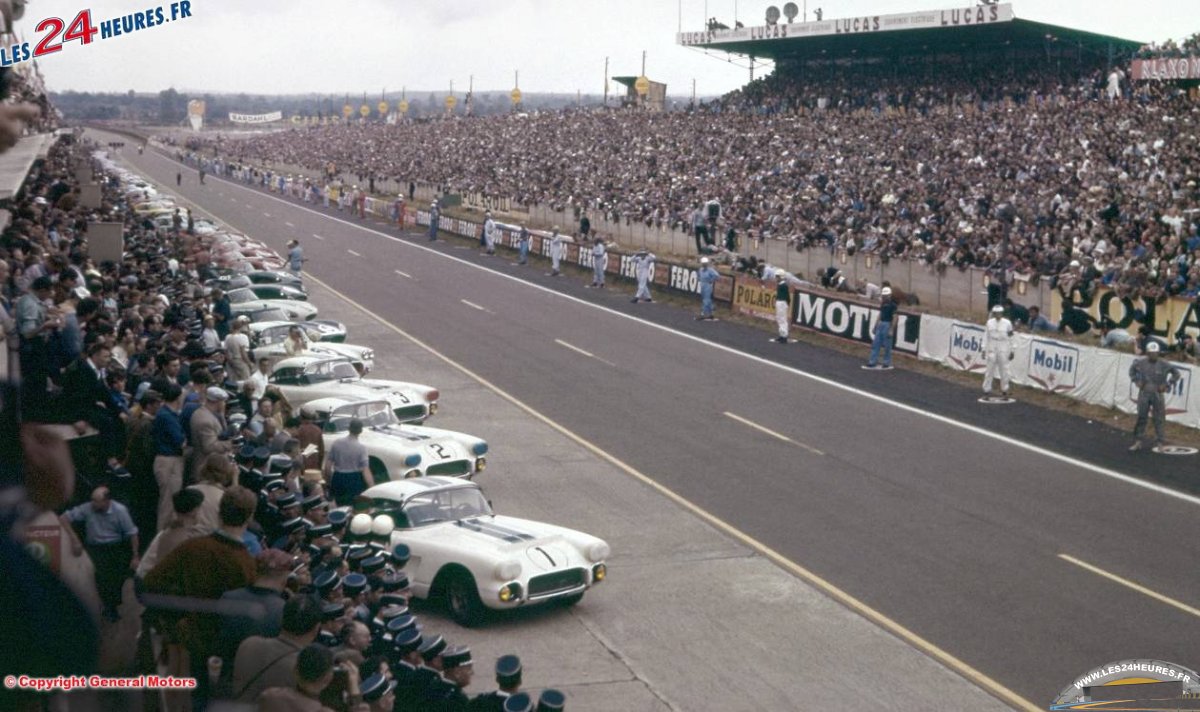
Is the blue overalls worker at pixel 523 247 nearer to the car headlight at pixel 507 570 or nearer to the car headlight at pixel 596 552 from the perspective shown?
the car headlight at pixel 596 552

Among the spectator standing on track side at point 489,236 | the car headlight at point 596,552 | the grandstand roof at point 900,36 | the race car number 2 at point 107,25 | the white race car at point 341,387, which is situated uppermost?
the grandstand roof at point 900,36

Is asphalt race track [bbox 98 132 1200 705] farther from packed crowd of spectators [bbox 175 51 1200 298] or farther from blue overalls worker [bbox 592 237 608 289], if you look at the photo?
packed crowd of spectators [bbox 175 51 1200 298]

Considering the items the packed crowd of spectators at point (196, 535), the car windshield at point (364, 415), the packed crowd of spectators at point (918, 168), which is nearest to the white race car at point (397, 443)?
the car windshield at point (364, 415)

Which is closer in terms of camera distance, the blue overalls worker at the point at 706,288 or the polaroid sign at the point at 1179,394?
the polaroid sign at the point at 1179,394

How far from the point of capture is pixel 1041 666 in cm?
1070

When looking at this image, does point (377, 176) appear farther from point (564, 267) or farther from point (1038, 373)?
point (1038, 373)

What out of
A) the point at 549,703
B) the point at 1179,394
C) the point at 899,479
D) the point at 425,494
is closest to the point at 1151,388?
the point at 1179,394

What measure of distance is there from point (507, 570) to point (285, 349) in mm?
11915

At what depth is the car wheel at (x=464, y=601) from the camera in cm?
1145

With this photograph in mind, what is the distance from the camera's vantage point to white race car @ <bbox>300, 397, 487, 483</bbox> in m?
15.5

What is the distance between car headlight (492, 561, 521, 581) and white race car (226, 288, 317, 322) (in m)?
15.9

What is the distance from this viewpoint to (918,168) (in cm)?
4212

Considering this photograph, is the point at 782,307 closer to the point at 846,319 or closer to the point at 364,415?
the point at 846,319

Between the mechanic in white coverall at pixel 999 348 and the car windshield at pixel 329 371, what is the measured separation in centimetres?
1177
